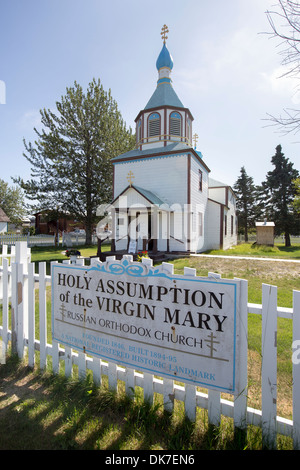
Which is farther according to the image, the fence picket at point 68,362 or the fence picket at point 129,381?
the fence picket at point 68,362

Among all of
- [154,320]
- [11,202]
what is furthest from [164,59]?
[11,202]

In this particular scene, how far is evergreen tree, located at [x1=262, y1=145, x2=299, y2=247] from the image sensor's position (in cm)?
3200

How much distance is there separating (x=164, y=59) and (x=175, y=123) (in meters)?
6.10

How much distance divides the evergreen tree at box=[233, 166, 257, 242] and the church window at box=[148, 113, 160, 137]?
29979 millimetres

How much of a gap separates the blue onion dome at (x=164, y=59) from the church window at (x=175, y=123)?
203 inches

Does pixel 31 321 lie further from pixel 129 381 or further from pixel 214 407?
pixel 214 407

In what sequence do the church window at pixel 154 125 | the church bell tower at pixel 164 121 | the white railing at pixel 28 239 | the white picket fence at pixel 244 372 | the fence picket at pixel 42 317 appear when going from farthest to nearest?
1. the white railing at pixel 28 239
2. the church window at pixel 154 125
3. the church bell tower at pixel 164 121
4. the fence picket at pixel 42 317
5. the white picket fence at pixel 244 372

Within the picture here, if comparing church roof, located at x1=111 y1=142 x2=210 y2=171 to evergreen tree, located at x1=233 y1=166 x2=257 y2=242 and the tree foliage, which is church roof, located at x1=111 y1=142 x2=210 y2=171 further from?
the tree foliage

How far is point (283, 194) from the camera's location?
33.3 metres

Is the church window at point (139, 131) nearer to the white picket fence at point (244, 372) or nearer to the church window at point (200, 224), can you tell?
the church window at point (200, 224)

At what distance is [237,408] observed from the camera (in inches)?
83.0

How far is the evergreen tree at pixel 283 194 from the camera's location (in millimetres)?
32000

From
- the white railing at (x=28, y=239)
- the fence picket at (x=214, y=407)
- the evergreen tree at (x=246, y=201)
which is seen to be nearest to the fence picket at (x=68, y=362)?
the fence picket at (x=214, y=407)
